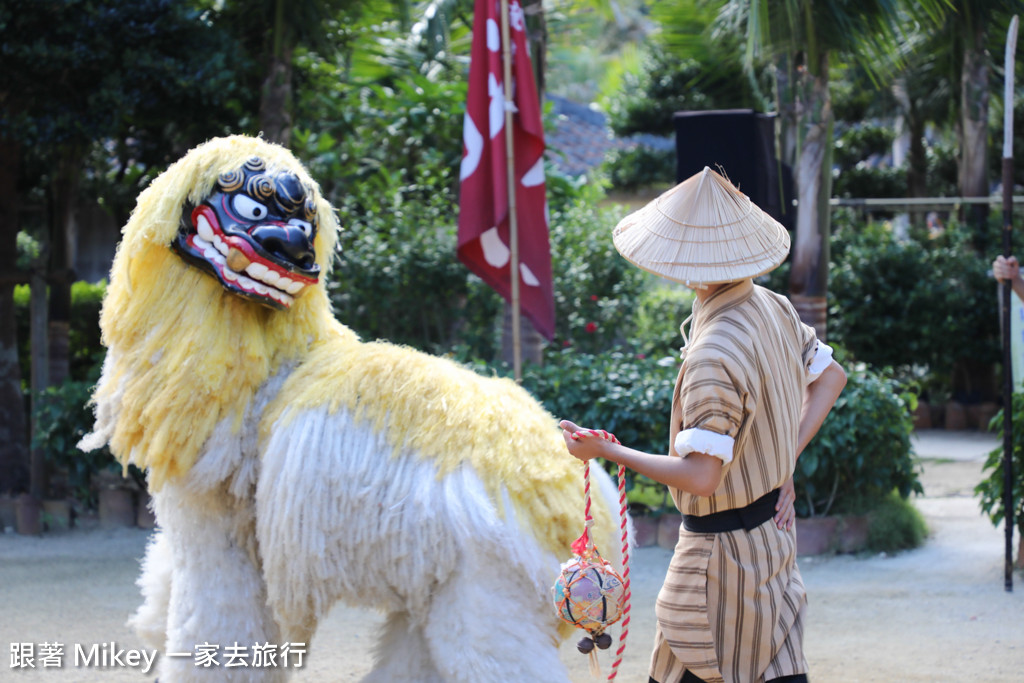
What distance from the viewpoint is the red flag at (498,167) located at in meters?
4.67

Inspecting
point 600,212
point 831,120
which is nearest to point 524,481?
point 831,120

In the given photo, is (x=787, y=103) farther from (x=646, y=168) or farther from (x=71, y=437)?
(x=646, y=168)

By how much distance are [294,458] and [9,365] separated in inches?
183

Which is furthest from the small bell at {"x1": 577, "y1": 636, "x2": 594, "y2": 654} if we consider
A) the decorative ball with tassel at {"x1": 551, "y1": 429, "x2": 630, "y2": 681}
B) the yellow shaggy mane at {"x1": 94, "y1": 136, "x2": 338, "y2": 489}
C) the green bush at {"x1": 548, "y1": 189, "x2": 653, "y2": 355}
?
the green bush at {"x1": 548, "y1": 189, "x2": 653, "y2": 355}

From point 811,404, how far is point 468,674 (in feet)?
3.93

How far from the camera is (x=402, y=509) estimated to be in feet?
9.08

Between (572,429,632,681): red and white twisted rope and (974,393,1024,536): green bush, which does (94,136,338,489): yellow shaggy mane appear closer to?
(572,429,632,681): red and white twisted rope

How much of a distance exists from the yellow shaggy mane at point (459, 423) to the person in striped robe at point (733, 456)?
1.78ft

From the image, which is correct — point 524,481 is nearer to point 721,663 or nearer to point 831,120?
point 721,663

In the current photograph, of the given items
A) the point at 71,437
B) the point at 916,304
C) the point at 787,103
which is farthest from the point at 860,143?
the point at 71,437

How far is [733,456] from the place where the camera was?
2.22 m

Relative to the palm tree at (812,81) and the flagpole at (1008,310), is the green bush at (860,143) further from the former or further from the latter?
the flagpole at (1008,310)

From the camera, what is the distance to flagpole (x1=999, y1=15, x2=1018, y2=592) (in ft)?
14.5

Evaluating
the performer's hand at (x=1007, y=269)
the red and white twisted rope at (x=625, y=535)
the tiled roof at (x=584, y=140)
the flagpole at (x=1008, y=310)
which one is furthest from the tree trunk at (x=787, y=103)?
the tiled roof at (x=584, y=140)
